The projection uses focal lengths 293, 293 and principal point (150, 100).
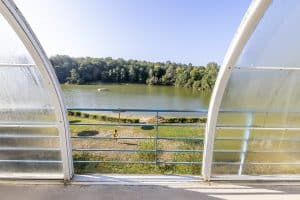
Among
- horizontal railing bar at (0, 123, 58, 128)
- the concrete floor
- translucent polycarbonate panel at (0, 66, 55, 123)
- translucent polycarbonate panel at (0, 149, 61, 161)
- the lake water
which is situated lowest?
the lake water

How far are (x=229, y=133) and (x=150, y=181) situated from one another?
961mm

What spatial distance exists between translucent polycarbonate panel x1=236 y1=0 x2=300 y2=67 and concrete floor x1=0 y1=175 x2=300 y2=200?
4.13 feet

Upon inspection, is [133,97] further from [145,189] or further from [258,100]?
[258,100]

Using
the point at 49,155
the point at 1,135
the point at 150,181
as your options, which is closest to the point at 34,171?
the point at 49,155

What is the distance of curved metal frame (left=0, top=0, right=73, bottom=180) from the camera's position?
6.53 feet

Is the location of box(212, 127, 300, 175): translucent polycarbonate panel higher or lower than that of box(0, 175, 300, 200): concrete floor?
higher

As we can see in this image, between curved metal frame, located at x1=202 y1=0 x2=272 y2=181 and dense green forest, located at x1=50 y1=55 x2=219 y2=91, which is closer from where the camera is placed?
curved metal frame, located at x1=202 y1=0 x2=272 y2=181

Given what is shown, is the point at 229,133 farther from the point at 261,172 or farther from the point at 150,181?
the point at 150,181

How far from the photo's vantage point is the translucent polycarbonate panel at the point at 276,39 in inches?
83.8

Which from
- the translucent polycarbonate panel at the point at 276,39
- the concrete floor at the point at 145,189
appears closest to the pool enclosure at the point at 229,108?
the translucent polycarbonate panel at the point at 276,39

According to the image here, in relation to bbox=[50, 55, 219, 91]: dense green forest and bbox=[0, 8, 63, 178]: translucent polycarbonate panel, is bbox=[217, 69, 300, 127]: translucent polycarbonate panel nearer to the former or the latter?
bbox=[0, 8, 63, 178]: translucent polycarbonate panel

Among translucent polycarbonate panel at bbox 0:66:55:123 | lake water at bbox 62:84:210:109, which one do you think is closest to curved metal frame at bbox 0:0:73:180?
translucent polycarbonate panel at bbox 0:66:55:123

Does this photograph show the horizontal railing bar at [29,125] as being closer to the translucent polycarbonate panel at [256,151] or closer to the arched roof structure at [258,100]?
the arched roof structure at [258,100]

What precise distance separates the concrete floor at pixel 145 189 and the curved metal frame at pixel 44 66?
259 mm
